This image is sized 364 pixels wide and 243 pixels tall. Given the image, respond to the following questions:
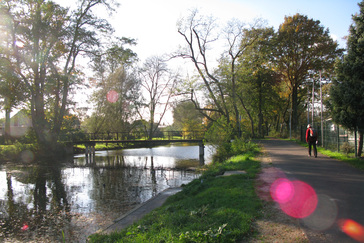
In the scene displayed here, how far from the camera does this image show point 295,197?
6512mm

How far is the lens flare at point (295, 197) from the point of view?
555 centimetres

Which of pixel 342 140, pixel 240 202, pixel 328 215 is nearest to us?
pixel 328 215

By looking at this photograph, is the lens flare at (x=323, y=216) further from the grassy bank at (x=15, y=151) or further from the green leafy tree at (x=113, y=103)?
the green leafy tree at (x=113, y=103)

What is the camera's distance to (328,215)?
5207 mm

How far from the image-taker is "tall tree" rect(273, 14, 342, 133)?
32.1 m

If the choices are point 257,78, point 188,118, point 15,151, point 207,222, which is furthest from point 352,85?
point 188,118

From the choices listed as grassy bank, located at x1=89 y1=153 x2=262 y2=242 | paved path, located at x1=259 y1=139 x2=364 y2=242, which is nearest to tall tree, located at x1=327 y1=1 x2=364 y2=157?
paved path, located at x1=259 y1=139 x2=364 y2=242

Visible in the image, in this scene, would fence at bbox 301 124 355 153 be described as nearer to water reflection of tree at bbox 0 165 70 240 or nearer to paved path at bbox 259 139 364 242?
paved path at bbox 259 139 364 242

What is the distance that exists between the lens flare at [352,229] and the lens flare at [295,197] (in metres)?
0.67

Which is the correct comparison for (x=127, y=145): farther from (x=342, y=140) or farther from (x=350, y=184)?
(x=350, y=184)

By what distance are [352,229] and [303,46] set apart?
106ft

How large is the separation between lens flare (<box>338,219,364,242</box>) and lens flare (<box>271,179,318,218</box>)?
671 millimetres

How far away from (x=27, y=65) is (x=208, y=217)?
28519mm

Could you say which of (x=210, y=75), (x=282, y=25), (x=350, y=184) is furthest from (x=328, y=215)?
(x=282, y=25)
